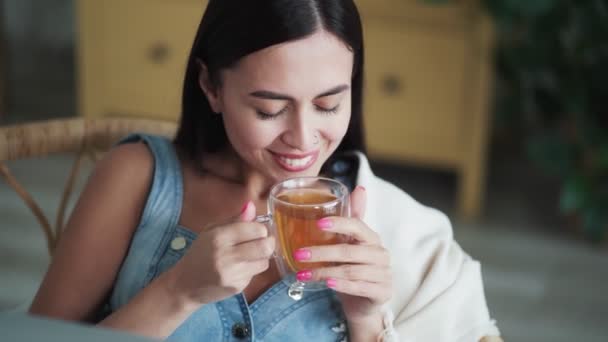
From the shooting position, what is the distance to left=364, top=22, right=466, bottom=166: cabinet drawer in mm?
2885

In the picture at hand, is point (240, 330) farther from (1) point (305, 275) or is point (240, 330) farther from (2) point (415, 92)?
(2) point (415, 92)

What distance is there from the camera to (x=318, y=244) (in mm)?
1062

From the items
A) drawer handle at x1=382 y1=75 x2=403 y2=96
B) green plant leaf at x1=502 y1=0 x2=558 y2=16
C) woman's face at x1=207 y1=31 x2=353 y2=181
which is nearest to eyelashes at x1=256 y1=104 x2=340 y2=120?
woman's face at x1=207 y1=31 x2=353 y2=181

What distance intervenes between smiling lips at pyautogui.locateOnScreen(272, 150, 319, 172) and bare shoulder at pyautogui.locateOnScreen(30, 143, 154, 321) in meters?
0.23

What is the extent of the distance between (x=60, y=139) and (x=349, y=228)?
691 mm

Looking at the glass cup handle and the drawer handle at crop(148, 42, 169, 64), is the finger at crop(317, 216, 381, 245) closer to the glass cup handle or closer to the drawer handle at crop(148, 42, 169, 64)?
the glass cup handle

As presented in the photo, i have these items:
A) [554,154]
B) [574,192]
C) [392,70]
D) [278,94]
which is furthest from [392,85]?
[278,94]

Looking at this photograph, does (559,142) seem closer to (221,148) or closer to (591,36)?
(591,36)

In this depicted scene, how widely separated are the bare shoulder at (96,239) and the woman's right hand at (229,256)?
207mm

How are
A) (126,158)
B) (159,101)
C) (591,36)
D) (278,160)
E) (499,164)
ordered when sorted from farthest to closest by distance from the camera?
(499,164) → (159,101) → (591,36) → (126,158) → (278,160)

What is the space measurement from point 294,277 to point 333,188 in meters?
0.13

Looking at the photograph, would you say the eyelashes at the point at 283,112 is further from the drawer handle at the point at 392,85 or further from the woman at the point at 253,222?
the drawer handle at the point at 392,85

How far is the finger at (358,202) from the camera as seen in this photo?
1159 millimetres

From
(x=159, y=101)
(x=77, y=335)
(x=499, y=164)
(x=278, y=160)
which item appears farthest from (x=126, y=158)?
(x=499, y=164)
